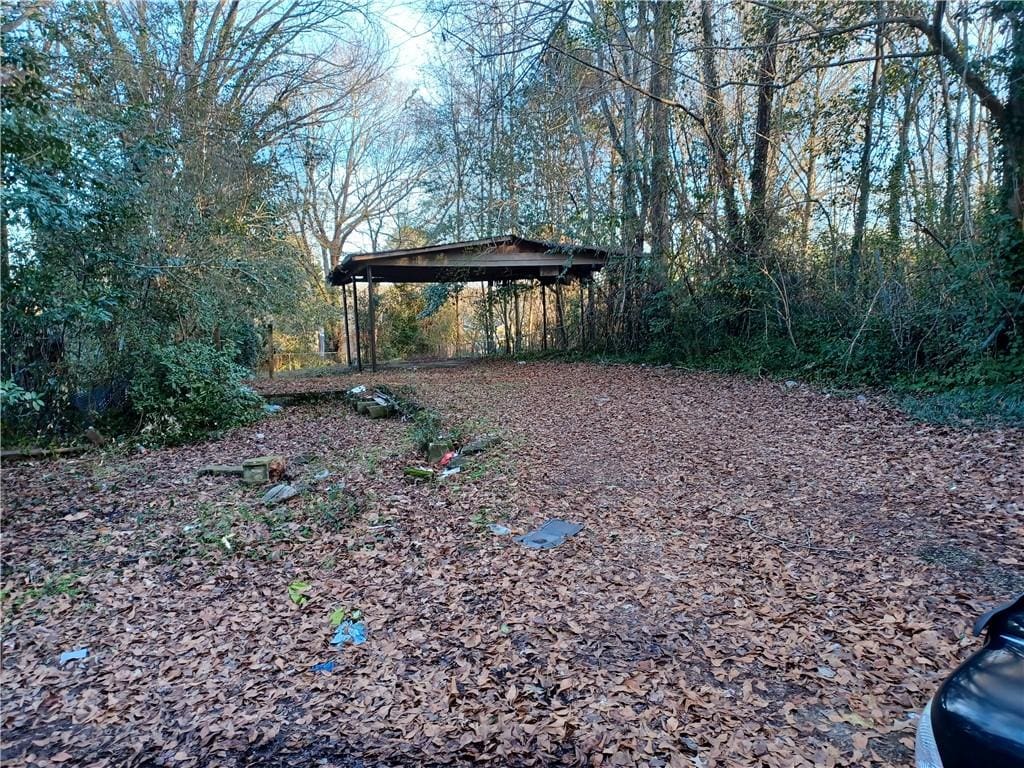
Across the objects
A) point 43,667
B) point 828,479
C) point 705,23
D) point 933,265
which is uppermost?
point 705,23

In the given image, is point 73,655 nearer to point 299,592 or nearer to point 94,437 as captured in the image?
point 299,592

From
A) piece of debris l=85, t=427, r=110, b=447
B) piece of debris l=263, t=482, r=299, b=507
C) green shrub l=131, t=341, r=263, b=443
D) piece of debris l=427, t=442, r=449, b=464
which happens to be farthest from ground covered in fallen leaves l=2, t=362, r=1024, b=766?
green shrub l=131, t=341, r=263, b=443

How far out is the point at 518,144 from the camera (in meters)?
13.6

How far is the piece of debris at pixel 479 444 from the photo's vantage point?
538cm

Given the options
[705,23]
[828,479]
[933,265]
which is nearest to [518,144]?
[705,23]

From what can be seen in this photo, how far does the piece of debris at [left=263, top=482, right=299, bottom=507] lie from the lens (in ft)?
14.8

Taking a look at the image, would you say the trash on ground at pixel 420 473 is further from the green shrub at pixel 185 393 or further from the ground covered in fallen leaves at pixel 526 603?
the green shrub at pixel 185 393

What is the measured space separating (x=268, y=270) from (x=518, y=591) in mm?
7472

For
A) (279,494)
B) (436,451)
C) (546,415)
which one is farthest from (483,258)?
(279,494)

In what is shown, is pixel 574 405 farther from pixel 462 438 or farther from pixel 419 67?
pixel 419 67

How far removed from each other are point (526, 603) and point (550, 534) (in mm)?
→ 789

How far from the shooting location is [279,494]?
4652 millimetres

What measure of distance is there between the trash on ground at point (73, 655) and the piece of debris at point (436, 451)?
312cm

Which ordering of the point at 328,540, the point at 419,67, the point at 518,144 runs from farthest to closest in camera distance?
the point at 419,67, the point at 518,144, the point at 328,540
